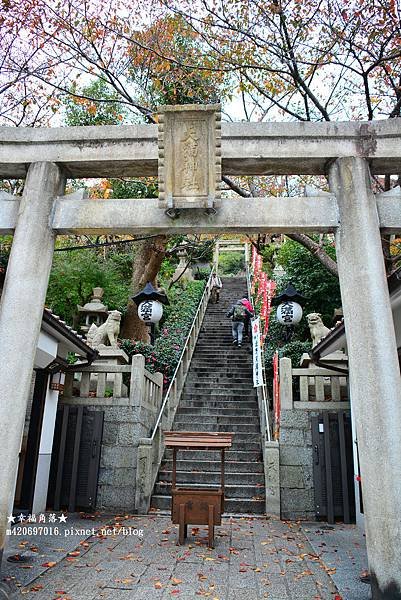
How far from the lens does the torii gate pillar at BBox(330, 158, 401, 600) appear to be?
173 inches

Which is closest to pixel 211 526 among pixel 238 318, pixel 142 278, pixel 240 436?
pixel 240 436

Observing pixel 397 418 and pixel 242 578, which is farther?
pixel 242 578

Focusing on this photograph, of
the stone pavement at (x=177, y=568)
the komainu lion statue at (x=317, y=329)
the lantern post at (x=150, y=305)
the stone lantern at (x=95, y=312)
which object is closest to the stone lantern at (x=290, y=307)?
the komainu lion statue at (x=317, y=329)

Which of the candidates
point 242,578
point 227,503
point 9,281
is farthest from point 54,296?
point 242,578

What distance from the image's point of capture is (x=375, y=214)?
5359 mm

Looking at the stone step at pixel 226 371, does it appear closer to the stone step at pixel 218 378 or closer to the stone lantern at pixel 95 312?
the stone step at pixel 218 378

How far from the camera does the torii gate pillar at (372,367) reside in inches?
173

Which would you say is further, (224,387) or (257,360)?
(224,387)

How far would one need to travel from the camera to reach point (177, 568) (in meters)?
5.96

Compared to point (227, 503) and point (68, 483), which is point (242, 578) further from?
point (68, 483)

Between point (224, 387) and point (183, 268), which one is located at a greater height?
point (183, 268)

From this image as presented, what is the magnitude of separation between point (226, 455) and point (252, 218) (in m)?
7.83

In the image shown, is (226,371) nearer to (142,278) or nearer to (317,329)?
(142,278)

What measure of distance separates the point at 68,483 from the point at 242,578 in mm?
5418
